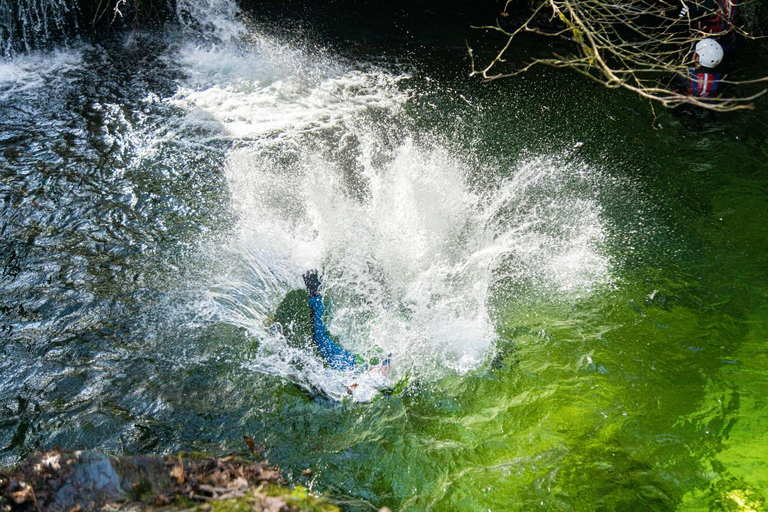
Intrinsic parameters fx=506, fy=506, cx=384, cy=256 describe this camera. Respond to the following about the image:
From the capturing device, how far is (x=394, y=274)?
4879mm

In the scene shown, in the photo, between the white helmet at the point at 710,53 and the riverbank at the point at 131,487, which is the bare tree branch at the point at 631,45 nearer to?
the white helmet at the point at 710,53

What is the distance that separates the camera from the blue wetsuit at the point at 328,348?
4121mm

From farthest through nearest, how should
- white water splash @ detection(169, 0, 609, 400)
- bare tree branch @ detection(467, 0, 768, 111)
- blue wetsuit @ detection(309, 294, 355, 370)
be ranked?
white water splash @ detection(169, 0, 609, 400), blue wetsuit @ detection(309, 294, 355, 370), bare tree branch @ detection(467, 0, 768, 111)

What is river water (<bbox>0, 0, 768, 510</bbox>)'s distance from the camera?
145 inches

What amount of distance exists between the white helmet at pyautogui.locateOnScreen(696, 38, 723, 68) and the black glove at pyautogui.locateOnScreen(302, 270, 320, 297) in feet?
19.8

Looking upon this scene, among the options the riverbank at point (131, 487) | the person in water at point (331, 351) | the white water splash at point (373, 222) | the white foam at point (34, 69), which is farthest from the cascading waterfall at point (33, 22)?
the riverbank at point (131, 487)

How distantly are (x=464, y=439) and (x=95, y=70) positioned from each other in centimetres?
691

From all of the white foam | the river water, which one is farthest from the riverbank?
the white foam

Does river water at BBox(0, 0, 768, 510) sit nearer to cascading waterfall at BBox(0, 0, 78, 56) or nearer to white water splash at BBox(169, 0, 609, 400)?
white water splash at BBox(169, 0, 609, 400)

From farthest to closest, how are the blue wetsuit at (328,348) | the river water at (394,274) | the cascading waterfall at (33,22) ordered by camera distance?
the cascading waterfall at (33,22)
the blue wetsuit at (328,348)
the river water at (394,274)

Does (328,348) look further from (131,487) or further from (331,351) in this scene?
(131,487)

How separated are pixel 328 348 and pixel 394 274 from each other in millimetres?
1066

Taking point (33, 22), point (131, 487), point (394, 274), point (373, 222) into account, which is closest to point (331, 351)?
point (394, 274)

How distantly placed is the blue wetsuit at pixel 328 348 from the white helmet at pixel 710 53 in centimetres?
628
